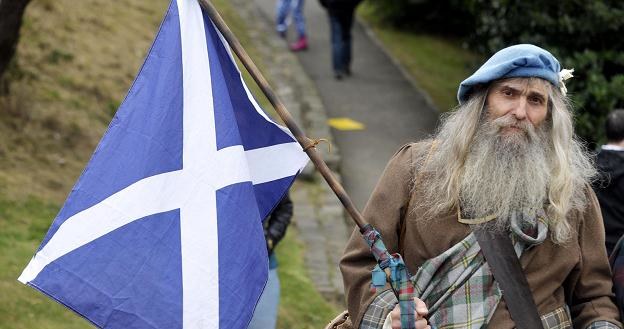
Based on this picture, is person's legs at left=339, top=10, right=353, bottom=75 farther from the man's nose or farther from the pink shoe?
the man's nose

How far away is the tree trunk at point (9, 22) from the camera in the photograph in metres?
8.15

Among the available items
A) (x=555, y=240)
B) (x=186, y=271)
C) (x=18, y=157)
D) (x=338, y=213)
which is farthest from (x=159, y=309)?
(x=338, y=213)

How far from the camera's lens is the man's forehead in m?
4.01

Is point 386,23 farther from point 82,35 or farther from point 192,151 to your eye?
point 192,151

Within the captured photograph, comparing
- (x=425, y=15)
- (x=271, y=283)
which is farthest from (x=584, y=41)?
(x=425, y=15)

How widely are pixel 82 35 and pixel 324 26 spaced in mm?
6142

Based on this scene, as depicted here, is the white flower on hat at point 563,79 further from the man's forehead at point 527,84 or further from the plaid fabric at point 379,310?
the plaid fabric at point 379,310

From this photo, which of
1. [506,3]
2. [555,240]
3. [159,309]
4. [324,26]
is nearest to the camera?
[159,309]

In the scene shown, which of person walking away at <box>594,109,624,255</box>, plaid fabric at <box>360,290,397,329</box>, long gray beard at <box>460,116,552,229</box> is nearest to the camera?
plaid fabric at <box>360,290,397,329</box>

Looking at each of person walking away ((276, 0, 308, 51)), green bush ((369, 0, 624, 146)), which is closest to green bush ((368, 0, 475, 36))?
Answer: person walking away ((276, 0, 308, 51))

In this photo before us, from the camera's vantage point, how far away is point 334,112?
42.6ft

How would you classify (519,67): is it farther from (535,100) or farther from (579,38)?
(579,38)

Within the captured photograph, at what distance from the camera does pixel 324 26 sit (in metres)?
17.5

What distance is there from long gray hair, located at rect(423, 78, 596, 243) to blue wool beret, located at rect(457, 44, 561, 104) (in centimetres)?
4
